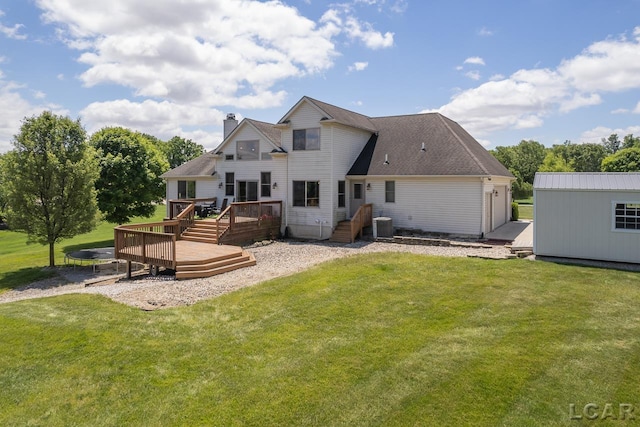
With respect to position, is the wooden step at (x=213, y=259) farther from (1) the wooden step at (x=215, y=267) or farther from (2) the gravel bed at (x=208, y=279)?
(2) the gravel bed at (x=208, y=279)

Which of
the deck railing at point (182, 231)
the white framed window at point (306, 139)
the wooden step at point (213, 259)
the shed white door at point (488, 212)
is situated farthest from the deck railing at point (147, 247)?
the shed white door at point (488, 212)

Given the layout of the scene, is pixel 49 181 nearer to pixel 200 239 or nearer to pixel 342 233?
pixel 200 239

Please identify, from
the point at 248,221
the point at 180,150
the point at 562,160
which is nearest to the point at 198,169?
the point at 248,221

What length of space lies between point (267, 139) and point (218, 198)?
18.8ft

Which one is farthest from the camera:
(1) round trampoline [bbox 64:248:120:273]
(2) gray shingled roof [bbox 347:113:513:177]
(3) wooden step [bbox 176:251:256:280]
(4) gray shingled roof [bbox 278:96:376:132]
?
(4) gray shingled roof [bbox 278:96:376:132]

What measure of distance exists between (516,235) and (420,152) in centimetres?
629

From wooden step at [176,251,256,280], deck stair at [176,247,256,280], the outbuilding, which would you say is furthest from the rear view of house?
deck stair at [176,247,256,280]

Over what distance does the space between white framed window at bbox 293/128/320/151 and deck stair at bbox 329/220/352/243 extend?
4202 millimetres

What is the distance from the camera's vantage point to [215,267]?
1383cm

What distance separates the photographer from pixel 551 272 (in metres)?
11.9

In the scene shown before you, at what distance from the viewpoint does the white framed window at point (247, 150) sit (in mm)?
22656

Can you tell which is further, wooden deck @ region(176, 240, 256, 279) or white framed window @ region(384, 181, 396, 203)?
white framed window @ region(384, 181, 396, 203)

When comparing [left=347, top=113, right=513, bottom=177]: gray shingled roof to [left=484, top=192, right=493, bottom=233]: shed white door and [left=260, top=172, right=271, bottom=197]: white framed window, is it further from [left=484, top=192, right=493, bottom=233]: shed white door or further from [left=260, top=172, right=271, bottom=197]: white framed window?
[left=260, top=172, right=271, bottom=197]: white framed window

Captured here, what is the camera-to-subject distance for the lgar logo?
187 inches
